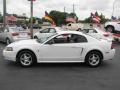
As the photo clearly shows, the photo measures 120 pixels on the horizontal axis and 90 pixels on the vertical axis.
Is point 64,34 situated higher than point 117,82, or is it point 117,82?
point 64,34

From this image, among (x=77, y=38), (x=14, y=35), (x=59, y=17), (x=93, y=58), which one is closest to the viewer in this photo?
(x=93, y=58)

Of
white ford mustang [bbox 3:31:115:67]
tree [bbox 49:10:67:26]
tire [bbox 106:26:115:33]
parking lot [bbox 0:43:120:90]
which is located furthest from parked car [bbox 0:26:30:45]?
tree [bbox 49:10:67:26]

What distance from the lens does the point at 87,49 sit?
32.4ft

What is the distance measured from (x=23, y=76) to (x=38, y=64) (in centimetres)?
219

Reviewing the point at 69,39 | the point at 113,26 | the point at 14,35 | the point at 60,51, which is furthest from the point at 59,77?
the point at 113,26

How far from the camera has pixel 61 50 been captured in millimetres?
9789

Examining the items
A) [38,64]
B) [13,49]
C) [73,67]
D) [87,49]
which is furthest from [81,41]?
[13,49]

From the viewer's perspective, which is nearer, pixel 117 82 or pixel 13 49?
pixel 117 82

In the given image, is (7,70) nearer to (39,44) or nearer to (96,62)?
(39,44)

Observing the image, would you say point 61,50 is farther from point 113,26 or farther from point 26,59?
point 113,26

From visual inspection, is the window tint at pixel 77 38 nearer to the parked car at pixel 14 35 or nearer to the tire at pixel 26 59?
the tire at pixel 26 59

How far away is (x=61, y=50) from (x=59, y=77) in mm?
1824

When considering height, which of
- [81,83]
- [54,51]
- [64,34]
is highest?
[64,34]

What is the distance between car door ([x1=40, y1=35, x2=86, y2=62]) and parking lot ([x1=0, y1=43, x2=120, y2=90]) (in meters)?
0.34
